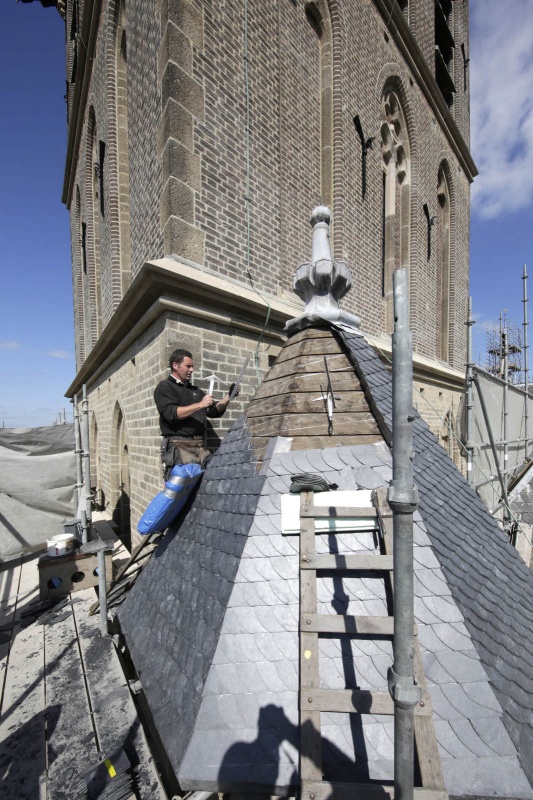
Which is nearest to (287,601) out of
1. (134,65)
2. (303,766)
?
(303,766)

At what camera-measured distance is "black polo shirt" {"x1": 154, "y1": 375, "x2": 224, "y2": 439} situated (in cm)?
378

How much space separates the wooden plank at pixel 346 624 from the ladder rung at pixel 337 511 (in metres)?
0.48

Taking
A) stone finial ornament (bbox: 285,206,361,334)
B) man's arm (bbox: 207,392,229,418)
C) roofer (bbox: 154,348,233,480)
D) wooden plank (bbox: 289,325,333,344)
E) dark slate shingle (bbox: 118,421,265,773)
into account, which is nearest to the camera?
dark slate shingle (bbox: 118,421,265,773)

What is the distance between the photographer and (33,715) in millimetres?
2641

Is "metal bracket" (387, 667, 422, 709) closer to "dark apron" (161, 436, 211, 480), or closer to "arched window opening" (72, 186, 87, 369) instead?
"dark apron" (161, 436, 211, 480)

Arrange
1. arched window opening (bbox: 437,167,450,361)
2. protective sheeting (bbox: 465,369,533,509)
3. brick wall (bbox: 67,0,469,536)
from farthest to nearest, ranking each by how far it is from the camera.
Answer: arched window opening (bbox: 437,167,450,361), protective sheeting (bbox: 465,369,533,509), brick wall (bbox: 67,0,469,536)

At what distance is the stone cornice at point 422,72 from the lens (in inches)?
390

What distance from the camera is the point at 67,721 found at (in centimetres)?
255

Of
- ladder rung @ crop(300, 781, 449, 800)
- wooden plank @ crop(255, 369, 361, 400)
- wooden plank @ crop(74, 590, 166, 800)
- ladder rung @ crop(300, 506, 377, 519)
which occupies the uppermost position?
wooden plank @ crop(255, 369, 361, 400)

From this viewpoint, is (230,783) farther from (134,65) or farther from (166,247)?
(134,65)

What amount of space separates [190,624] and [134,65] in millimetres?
8041

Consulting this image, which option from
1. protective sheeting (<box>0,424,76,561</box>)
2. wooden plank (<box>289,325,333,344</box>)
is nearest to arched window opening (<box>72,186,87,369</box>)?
protective sheeting (<box>0,424,76,561</box>)

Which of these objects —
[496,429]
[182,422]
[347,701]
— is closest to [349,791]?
[347,701]

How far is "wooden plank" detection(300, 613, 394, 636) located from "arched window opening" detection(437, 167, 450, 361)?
1422 centimetres
